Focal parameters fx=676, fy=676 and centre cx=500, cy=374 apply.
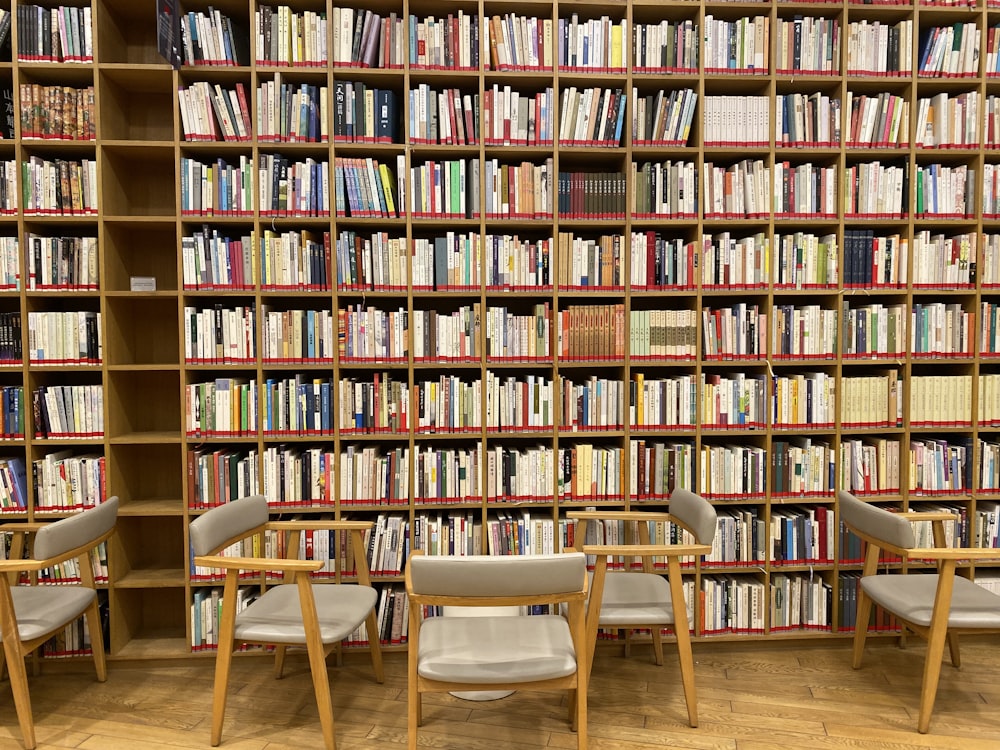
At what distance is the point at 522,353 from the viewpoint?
130 inches

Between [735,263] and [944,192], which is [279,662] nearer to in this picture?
[735,263]

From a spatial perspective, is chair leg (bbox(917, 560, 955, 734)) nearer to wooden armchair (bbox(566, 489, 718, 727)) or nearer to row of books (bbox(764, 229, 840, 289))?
wooden armchair (bbox(566, 489, 718, 727))

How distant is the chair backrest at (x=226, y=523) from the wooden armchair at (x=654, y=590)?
55.6 inches

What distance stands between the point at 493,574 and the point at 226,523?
1.31m

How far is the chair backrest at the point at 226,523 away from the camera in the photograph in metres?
2.62

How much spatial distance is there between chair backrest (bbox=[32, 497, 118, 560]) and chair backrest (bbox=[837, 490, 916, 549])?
127 inches

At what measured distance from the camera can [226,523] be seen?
280 cm

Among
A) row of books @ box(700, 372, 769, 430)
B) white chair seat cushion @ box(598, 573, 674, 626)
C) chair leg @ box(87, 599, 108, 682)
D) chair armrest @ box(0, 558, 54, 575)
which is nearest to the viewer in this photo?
chair armrest @ box(0, 558, 54, 575)

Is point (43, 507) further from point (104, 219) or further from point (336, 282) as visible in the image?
point (336, 282)

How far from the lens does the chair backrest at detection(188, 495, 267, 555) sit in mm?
2625

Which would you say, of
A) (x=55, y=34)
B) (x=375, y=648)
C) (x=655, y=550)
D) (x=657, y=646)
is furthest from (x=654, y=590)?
(x=55, y=34)

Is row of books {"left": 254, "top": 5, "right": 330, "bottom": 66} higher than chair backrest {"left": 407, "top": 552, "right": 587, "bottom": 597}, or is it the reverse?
row of books {"left": 254, "top": 5, "right": 330, "bottom": 66}

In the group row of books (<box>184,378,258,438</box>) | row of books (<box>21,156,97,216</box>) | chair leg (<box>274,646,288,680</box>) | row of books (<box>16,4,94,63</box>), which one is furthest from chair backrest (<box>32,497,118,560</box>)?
row of books (<box>16,4,94,63</box>)


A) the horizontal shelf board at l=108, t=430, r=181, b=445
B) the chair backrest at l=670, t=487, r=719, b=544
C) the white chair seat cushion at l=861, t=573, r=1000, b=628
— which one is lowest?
the white chair seat cushion at l=861, t=573, r=1000, b=628
